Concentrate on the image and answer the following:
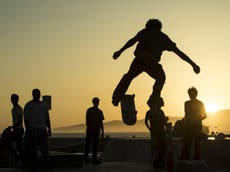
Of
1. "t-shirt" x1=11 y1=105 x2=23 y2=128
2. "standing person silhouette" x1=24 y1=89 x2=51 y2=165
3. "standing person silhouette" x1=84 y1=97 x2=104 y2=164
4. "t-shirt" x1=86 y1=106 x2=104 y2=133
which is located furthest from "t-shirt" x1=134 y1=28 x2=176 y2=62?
"t-shirt" x1=86 y1=106 x2=104 y2=133

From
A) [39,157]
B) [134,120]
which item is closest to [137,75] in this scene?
[134,120]

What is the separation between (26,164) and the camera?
11.3 metres

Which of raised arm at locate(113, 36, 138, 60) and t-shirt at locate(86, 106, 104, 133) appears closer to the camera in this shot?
raised arm at locate(113, 36, 138, 60)

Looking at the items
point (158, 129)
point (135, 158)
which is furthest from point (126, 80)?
point (135, 158)

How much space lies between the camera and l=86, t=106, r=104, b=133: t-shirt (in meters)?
13.9

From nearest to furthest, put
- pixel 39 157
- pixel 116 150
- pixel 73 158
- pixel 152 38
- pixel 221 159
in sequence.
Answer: pixel 152 38 → pixel 39 157 → pixel 73 158 → pixel 221 159 → pixel 116 150

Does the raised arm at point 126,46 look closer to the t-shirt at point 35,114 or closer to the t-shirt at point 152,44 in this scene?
the t-shirt at point 152,44

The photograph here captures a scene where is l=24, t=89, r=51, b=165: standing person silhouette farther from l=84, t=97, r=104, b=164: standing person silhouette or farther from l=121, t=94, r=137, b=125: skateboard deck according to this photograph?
l=84, t=97, r=104, b=164: standing person silhouette

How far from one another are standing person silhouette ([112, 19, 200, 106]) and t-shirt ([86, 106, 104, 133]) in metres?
3.78

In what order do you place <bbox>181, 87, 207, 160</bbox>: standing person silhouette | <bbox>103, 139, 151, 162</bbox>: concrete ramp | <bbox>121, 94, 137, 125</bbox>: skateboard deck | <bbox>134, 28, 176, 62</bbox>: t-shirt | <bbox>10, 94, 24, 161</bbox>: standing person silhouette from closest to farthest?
<bbox>134, 28, 176, 62</bbox>: t-shirt
<bbox>121, 94, 137, 125</bbox>: skateboard deck
<bbox>181, 87, 207, 160</bbox>: standing person silhouette
<bbox>10, 94, 24, 161</bbox>: standing person silhouette
<bbox>103, 139, 151, 162</bbox>: concrete ramp

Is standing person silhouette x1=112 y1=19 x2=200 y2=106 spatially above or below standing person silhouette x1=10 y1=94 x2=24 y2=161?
above

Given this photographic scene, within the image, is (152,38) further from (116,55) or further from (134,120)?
(134,120)

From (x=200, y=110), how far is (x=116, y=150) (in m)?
6.98

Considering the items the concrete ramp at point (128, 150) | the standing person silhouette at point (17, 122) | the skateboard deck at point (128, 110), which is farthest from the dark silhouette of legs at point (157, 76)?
the concrete ramp at point (128, 150)
